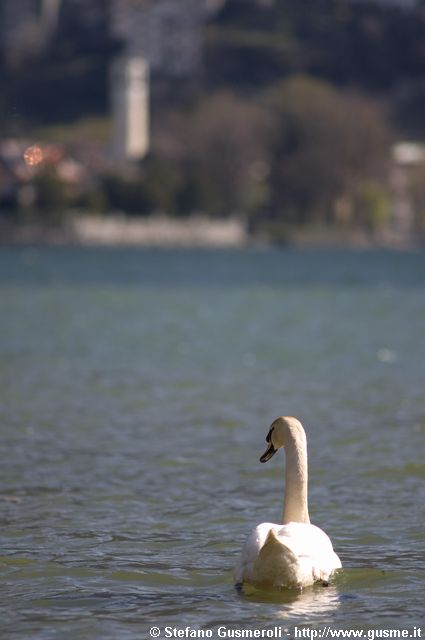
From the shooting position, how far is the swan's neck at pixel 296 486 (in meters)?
11.6

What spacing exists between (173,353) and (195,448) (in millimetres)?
16136

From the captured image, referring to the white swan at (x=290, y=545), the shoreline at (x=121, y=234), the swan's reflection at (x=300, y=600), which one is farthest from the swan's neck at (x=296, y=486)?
the shoreline at (x=121, y=234)

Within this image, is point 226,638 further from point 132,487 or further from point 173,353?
point 173,353

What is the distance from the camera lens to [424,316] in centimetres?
5147

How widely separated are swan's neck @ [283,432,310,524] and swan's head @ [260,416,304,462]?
9cm

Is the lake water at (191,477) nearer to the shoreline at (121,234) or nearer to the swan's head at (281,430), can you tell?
the swan's head at (281,430)

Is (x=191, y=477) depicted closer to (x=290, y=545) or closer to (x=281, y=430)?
(x=281, y=430)

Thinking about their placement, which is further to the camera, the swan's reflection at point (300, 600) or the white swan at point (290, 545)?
the swan's reflection at point (300, 600)

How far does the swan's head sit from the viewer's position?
11.7 m

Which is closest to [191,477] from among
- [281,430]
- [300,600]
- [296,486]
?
[281,430]

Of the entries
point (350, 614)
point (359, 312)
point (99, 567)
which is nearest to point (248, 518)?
point (99, 567)

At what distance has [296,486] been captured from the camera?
11.6 metres

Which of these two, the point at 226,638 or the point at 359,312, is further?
the point at 359,312

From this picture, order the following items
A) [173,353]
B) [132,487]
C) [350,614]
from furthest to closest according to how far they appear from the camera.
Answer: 1. [173,353]
2. [132,487]
3. [350,614]
